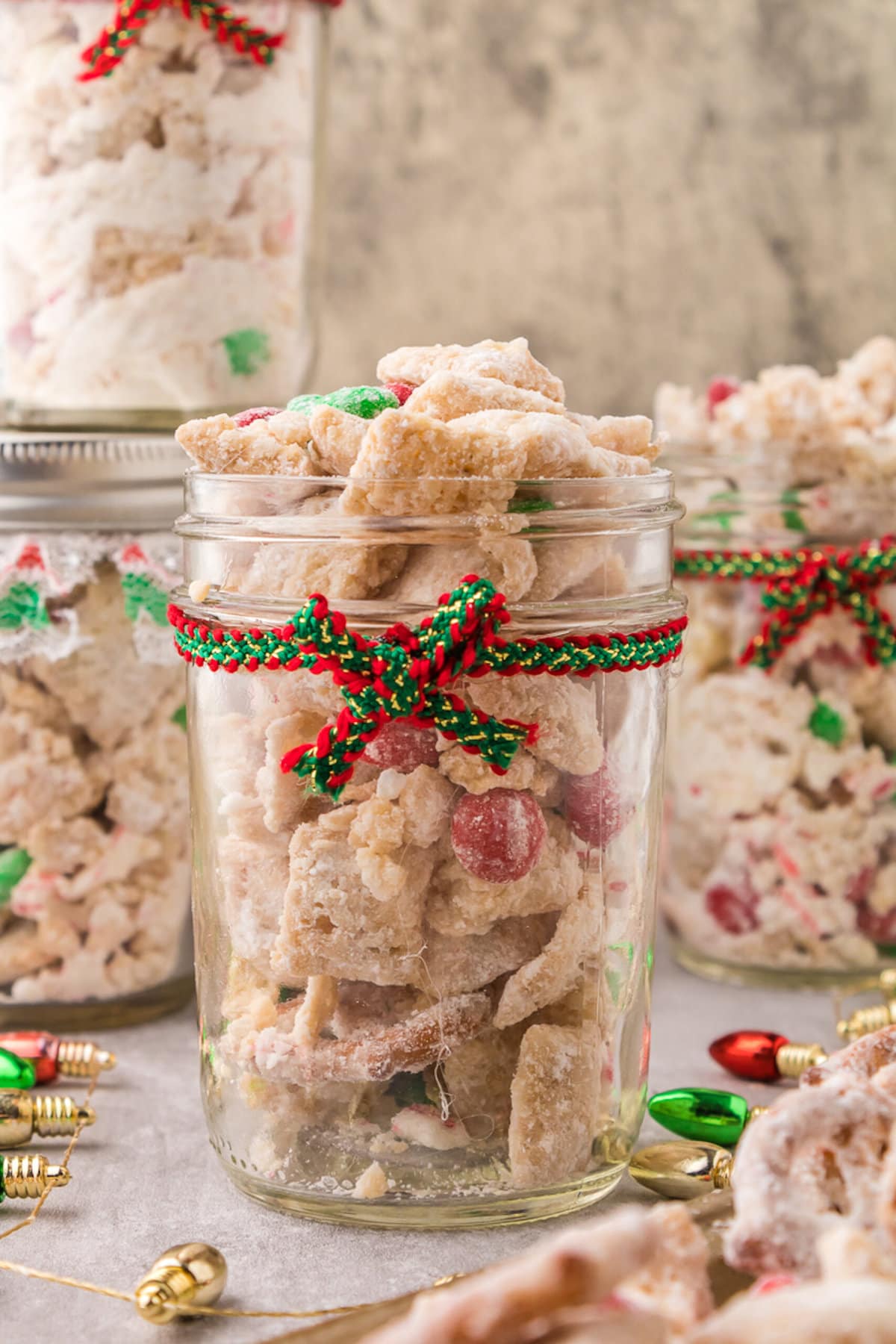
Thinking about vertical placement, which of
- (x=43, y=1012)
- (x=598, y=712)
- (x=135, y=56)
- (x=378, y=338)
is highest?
(x=135, y=56)

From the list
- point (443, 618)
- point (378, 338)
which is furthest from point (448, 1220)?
point (378, 338)

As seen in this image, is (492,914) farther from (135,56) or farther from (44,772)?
(135,56)

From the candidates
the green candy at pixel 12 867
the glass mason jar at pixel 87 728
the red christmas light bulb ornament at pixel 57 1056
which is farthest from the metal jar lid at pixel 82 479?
the red christmas light bulb ornament at pixel 57 1056

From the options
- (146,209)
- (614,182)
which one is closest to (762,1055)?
(146,209)

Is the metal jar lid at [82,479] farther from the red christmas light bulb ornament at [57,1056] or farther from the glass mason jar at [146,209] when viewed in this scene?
the red christmas light bulb ornament at [57,1056]

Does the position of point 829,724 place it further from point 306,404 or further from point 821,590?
point 306,404

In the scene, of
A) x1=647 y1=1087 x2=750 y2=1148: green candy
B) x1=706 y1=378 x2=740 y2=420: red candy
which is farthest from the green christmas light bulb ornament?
x1=706 y1=378 x2=740 y2=420: red candy
